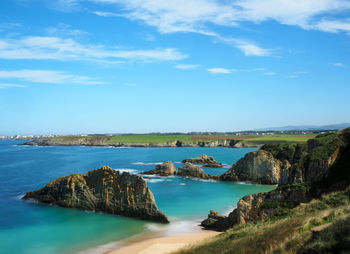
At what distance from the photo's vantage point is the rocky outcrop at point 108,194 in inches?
1196

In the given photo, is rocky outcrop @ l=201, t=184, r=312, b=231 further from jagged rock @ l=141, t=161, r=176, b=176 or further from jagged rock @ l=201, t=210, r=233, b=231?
jagged rock @ l=141, t=161, r=176, b=176

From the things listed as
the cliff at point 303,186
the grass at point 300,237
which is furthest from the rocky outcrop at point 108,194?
the grass at point 300,237

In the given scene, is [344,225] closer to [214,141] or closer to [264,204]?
[264,204]

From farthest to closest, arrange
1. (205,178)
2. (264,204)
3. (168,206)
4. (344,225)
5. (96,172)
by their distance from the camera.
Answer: (205,178)
(168,206)
(96,172)
(264,204)
(344,225)

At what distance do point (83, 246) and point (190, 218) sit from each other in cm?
1113

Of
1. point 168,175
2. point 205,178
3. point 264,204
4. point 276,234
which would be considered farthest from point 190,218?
point 168,175

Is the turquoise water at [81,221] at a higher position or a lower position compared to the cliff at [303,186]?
lower

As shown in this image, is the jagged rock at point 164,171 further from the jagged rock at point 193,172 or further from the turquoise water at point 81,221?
the turquoise water at point 81,221

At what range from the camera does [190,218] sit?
102 ft

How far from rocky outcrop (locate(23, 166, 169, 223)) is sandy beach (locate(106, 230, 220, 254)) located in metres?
4.79

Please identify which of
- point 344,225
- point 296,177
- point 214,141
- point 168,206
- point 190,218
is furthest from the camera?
point 214,141

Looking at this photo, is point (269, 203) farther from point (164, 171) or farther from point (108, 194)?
point (164, 171)

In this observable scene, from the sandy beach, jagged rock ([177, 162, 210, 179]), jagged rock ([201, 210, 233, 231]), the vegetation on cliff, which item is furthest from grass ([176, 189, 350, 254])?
jagged rock ([177, 162, 210, 179])

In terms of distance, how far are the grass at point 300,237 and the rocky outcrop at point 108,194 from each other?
14508 millimetres
